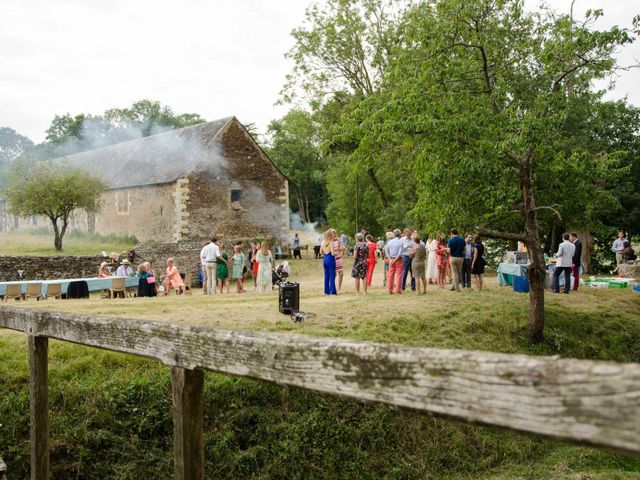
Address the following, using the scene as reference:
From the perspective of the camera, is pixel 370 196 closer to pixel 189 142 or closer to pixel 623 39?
pixel 189 142

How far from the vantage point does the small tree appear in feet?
115

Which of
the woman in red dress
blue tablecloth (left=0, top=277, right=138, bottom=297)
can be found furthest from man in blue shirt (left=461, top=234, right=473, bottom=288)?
blue tablecloth (left=0, top=277, right=138, bottom=297)

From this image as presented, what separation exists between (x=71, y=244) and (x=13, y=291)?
19956mm

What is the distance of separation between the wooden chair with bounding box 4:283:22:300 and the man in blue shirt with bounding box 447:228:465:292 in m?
13.0

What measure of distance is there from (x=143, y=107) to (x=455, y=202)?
67987 mm

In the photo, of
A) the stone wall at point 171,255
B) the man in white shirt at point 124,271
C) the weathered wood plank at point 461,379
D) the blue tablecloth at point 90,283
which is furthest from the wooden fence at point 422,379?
the stone wall at point 171,255

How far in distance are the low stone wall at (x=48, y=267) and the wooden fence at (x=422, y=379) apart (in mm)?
26337

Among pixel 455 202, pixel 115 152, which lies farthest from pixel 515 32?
pixel 115 152

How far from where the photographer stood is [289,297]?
13.9 m

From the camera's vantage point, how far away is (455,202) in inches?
575

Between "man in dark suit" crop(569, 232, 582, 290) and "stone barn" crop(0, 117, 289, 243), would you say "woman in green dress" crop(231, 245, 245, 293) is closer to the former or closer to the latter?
"man in dark suit" crop(569, 232, 582, 290)

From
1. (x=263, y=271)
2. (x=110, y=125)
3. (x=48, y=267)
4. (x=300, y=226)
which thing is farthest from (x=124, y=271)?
(x=110, y=125)

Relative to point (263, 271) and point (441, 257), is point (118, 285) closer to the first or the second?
point (263, 271)

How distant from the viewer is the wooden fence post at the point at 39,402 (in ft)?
15.9
